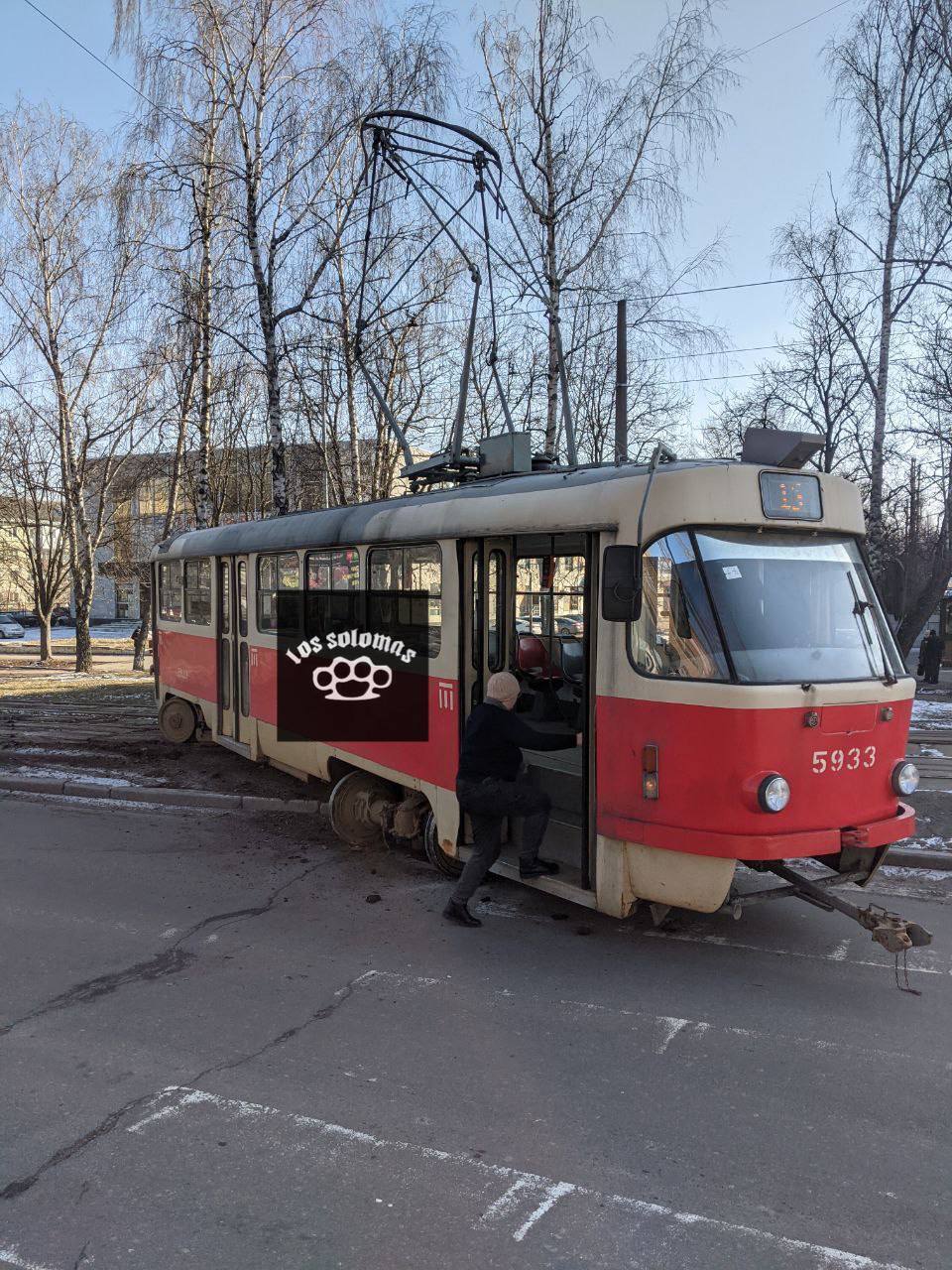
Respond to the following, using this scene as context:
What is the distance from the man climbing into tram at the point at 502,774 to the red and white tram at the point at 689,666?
25 cm

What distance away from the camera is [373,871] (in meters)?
7.45

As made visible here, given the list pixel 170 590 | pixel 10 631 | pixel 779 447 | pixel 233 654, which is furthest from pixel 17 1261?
pixel 10 631

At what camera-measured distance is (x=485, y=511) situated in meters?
6.43

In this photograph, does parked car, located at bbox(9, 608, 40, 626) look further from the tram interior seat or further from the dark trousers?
the dark trousers

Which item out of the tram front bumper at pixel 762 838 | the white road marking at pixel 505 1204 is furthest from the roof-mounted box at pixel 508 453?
the white road marking at pixel 505 1204

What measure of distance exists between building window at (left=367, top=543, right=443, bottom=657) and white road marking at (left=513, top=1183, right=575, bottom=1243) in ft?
13.4

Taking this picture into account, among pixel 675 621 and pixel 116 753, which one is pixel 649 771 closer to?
pixel 675 621

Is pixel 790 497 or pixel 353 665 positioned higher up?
pixel 790 497

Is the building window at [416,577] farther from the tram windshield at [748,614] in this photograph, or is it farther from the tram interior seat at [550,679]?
the tram windshield at [748,614]

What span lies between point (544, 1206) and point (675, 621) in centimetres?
298

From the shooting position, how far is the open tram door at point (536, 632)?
640 centimetres

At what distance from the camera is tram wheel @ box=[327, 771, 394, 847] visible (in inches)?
320

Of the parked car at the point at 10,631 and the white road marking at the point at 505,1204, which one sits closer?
the white road marking at the point at 505,1204

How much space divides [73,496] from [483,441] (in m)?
19.7
